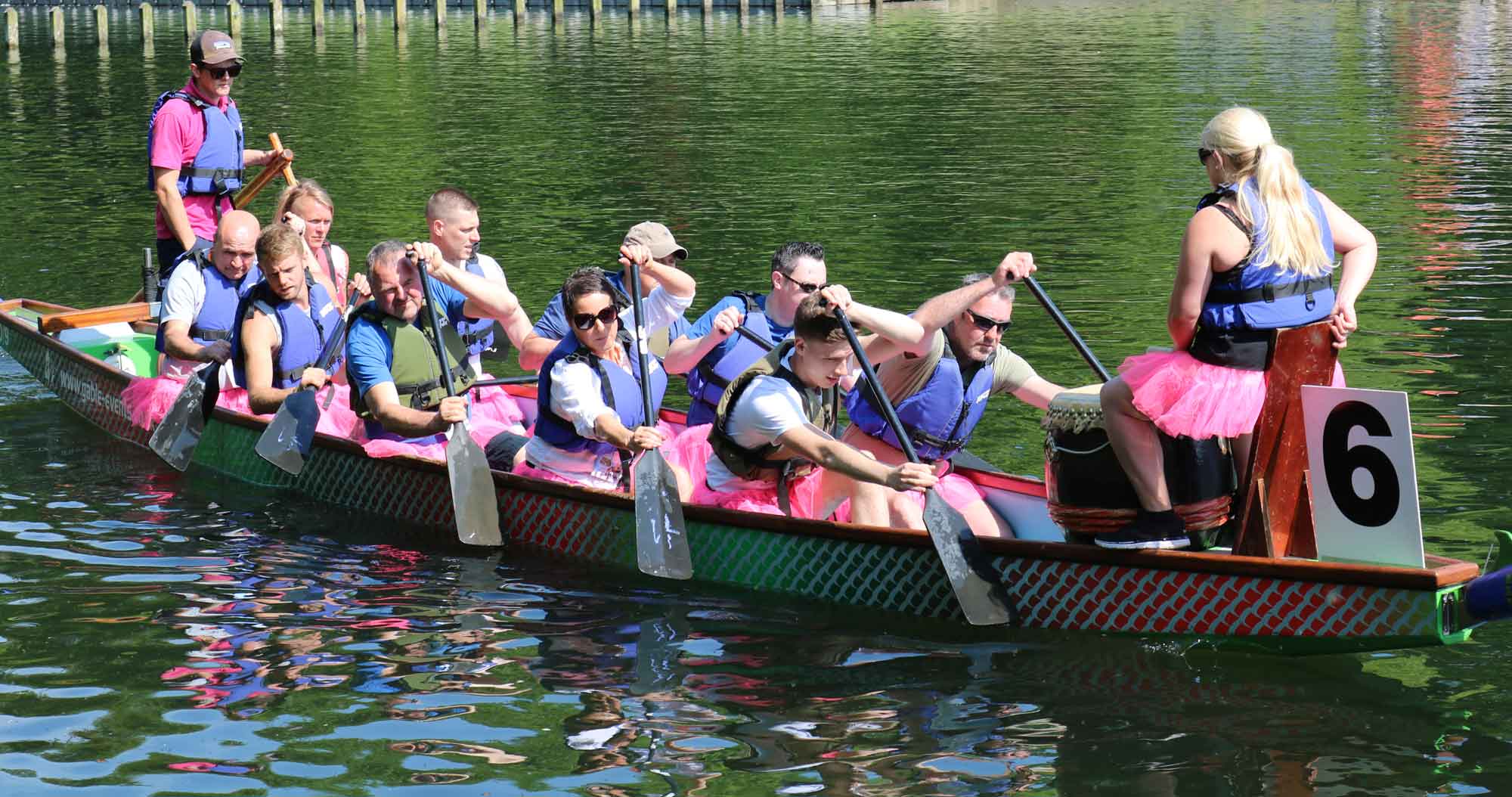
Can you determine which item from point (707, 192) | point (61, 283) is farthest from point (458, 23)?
point (61, 283)

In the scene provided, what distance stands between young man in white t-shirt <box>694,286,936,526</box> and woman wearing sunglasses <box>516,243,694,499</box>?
0.45 metres

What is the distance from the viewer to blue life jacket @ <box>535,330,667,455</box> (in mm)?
8430

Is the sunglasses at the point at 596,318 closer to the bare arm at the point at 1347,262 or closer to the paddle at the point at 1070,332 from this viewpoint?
the paddle at the point at 1070,332

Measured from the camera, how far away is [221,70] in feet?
38.3

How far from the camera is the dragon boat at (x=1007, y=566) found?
21.6 ft

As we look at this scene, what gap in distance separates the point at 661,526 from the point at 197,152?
526cm

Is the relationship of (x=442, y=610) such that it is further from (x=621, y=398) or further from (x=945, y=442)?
(x=945, y=442)

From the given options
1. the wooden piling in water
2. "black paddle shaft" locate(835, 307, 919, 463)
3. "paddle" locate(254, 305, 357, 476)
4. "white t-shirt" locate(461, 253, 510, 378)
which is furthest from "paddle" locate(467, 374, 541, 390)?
the wooden piling in water

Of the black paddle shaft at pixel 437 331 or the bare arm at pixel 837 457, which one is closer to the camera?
the bare arm at pixel 837 457

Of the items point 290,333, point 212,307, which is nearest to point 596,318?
point 290,333

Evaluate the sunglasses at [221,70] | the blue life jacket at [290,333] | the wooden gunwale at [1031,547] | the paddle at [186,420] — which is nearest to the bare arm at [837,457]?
the wooden gunwale at [1031,547]

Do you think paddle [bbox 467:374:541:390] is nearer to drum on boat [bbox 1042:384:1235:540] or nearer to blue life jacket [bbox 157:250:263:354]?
blue life jacket [bbox 157:250:263:354]

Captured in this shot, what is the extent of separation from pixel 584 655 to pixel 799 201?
13906 mm

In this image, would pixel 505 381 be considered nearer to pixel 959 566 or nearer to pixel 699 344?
pixel 699 344
